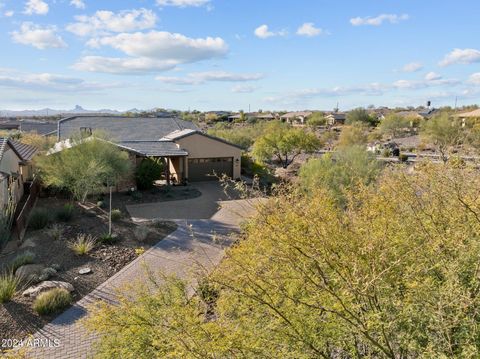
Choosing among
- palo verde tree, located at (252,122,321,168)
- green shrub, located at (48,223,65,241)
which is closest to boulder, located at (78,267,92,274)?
green shrub, located at (48,223,65,241)

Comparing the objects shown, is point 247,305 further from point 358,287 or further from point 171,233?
point 171,233

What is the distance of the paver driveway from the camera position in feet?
33.3

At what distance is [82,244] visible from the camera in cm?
1688

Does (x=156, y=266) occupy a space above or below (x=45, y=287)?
below

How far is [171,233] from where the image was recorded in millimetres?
20266

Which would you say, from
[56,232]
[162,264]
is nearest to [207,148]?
[56,232]

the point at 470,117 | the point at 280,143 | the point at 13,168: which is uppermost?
the point at 470,117

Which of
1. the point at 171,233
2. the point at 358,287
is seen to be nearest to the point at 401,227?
the point at 358,287

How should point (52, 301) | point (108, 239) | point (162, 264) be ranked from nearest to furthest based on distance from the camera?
1. point (52, 301)
2. point (162, 264)
3. point (108, 239)

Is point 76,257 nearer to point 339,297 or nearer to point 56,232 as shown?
point 56,232

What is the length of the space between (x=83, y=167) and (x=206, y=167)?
13.7m

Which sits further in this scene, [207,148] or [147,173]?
[207,148]

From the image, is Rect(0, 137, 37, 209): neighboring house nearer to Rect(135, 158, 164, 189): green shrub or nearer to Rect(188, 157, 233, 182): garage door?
Rect(135, 158, 164, 189): green shrub

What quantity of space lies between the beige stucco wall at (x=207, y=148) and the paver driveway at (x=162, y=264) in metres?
8.13
